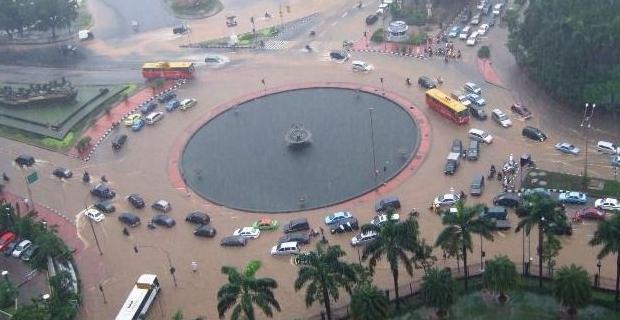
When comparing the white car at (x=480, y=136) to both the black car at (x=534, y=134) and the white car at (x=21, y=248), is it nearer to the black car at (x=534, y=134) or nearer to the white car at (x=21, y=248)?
the black car at (x=534, y=134)

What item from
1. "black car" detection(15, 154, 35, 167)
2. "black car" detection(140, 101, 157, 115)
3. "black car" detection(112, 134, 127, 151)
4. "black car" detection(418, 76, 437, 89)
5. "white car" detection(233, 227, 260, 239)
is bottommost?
"white car" detection(233, 227, 260, 239)

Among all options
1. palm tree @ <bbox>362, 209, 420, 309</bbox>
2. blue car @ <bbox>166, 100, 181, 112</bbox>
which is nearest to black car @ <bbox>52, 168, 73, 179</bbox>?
blue car @ <bbox>166, 100, 181, 112</bbox>

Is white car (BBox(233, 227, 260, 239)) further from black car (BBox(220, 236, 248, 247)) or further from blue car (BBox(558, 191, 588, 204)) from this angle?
blue car (BBox(558, 191, 588, 204))

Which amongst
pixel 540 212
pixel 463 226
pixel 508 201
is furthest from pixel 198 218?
pixel 540 212

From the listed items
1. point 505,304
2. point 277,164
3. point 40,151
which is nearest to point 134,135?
point 40,151

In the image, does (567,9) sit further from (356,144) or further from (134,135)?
(134,135)

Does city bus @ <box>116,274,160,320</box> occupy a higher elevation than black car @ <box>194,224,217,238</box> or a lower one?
lower
